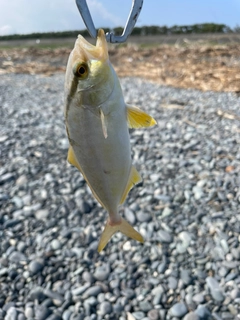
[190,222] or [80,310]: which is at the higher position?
[80,310]

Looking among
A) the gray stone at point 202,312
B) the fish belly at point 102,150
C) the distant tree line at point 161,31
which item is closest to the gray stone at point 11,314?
the gray stone at point 202,312

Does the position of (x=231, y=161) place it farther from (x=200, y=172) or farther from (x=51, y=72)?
(x=51, y=72)

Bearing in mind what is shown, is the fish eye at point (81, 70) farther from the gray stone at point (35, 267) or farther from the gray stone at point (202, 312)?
the gray stone at point (35, 267)

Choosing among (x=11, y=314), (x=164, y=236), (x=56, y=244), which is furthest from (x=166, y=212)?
(x=11, y=314)

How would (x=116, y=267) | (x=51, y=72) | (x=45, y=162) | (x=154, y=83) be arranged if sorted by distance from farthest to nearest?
(x=51, y=72) → (x=154, y=83) → (x=45, y=162) → (x=116, y=267)

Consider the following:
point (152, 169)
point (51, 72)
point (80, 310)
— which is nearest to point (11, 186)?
point (152, 169)

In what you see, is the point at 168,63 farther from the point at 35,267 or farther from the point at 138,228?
the point at 35,267
